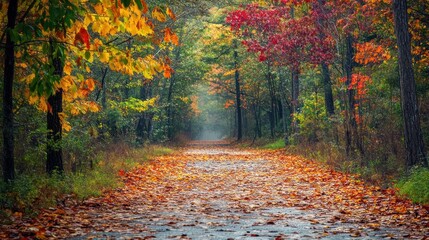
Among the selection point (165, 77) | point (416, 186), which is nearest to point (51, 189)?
point (165, 77)

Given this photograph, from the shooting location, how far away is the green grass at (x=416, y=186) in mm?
9893

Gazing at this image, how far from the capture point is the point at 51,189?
1072 cm

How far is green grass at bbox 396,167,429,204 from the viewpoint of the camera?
32.5ft

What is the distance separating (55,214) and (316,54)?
16.1m

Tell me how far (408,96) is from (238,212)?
5700 mm

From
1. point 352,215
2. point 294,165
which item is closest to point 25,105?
point 352,215

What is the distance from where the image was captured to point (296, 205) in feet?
34.7

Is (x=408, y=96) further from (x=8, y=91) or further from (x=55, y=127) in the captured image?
(x=8, y=91)

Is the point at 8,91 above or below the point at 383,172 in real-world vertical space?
above

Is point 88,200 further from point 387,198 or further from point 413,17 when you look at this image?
point 413,17

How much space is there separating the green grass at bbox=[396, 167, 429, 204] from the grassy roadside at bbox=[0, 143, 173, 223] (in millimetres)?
6933

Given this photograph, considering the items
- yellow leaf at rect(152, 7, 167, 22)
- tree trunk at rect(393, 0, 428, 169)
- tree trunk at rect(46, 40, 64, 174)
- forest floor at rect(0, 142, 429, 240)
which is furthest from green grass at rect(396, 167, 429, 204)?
tree trunk at rect(46, 40, 64, 174)

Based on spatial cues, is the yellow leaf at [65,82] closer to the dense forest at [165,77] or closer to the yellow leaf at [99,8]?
the dense forest at [165,77]

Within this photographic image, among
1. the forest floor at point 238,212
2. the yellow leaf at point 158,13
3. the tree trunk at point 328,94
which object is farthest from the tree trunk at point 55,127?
the tree trunk at point 328,94
